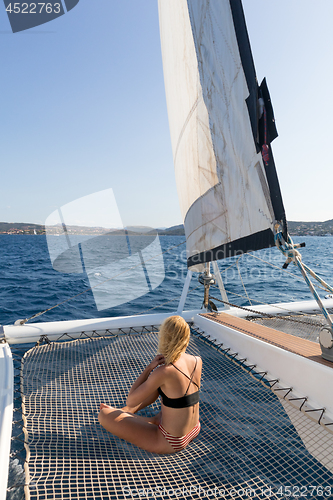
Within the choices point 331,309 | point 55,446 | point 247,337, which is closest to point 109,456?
point 55,446

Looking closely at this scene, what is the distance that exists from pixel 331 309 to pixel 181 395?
3.39 m

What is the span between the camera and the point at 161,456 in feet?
5.75

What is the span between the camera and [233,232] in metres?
2.68

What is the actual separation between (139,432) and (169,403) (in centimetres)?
26

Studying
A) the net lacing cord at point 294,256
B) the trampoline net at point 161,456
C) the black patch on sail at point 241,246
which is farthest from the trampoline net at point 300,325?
the net lacing cord at point 294,256

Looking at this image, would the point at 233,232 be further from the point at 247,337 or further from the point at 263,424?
the point at 263,424

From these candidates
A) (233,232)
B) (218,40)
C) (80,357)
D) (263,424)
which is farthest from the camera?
(80,357)

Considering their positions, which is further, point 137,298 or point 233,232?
point 137,298

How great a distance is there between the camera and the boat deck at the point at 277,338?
2.25 metres

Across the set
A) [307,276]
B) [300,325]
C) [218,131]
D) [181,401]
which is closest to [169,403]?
[181,401]

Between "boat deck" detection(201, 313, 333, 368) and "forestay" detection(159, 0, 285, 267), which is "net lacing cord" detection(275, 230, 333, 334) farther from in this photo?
"boat deck" detection(201, 313, 333, 368)

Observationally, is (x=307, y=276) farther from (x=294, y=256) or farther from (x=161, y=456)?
(x=161, y=456)

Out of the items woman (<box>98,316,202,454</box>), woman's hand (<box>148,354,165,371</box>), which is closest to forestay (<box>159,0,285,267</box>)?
woman (<box>98,316,202,454</box>)

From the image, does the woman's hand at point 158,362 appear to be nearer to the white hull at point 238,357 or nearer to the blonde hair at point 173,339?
the blonde hair at point 173,339
